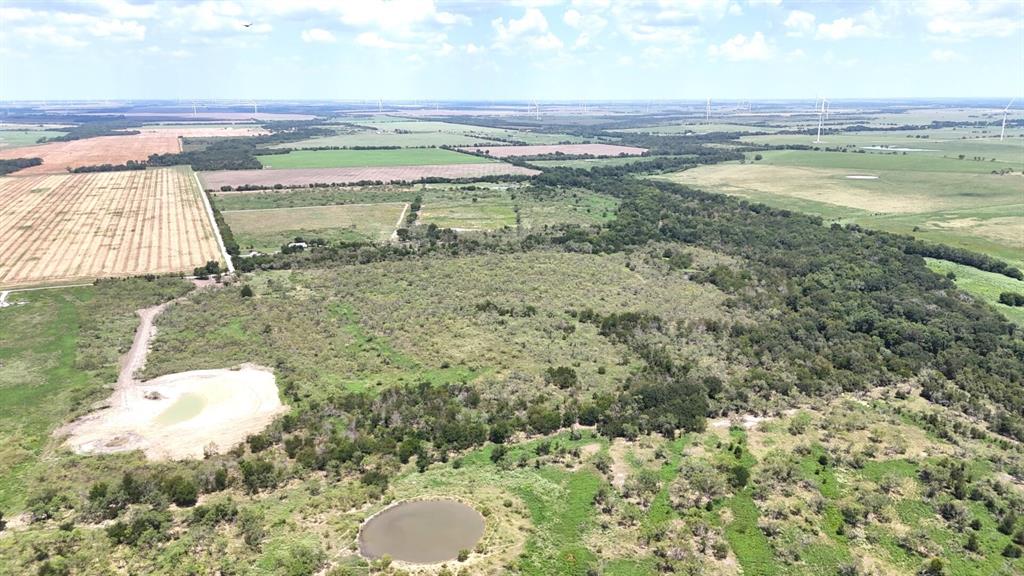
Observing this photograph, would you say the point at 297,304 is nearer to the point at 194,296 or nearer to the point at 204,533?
the point at 194,296

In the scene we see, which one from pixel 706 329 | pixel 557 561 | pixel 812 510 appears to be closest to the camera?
pixel 557 561

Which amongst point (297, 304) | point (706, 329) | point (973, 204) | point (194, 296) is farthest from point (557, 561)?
point (973, 204)

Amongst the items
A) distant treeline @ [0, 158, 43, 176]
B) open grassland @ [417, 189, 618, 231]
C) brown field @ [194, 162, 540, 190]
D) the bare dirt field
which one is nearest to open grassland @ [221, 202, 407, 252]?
open grassland @ [417, 189, 618, 231]

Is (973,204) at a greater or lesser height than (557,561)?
greater

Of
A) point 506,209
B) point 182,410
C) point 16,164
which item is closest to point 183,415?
point 182,410

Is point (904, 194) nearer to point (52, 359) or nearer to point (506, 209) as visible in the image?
point (506, 209)

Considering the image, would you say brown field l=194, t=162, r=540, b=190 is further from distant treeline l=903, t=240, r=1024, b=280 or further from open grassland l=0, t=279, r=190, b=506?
distant treeline l=903, t=240, r=1024, b=280
